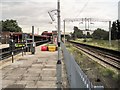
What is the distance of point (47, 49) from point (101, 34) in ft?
381

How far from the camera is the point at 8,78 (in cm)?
1148

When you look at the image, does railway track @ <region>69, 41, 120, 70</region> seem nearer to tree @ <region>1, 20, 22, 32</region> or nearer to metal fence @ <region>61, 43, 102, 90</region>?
metal fence @ <region>61, 43, 102, 90</region>

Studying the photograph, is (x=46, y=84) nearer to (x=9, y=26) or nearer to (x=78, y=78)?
(x=78, y=78)

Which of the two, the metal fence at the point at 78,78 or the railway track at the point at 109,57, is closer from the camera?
the metal fence at the point at 78,78

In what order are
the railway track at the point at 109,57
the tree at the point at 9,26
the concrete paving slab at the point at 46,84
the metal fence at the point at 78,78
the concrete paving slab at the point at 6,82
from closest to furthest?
the metal fence at the point at 78,78 → the concrete paving slab at the point at 46,84 → the concrete paving slab at the point at 6,82 → the railway track at the point at 109,57 → the tree at the point at 9,26

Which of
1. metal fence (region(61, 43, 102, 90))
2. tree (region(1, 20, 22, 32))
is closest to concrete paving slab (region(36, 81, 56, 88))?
metal fence (region(61, 43, 102, 90))

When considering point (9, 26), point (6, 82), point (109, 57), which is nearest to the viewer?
point (6, 82)

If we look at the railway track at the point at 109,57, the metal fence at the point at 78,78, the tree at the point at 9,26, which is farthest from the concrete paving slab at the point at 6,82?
the tree at the point at 9,26

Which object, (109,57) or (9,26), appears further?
(9,26)

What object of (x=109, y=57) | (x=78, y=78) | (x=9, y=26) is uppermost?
(x=9, y=26)

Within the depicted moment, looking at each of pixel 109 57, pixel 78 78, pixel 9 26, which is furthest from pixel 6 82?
pixel 9 26

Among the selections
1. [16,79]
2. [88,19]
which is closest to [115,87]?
[16,79]

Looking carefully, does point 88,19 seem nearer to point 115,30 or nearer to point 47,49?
point 47,49

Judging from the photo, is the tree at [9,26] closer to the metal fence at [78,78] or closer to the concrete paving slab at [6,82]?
the concrete paving slab at [6,82]
